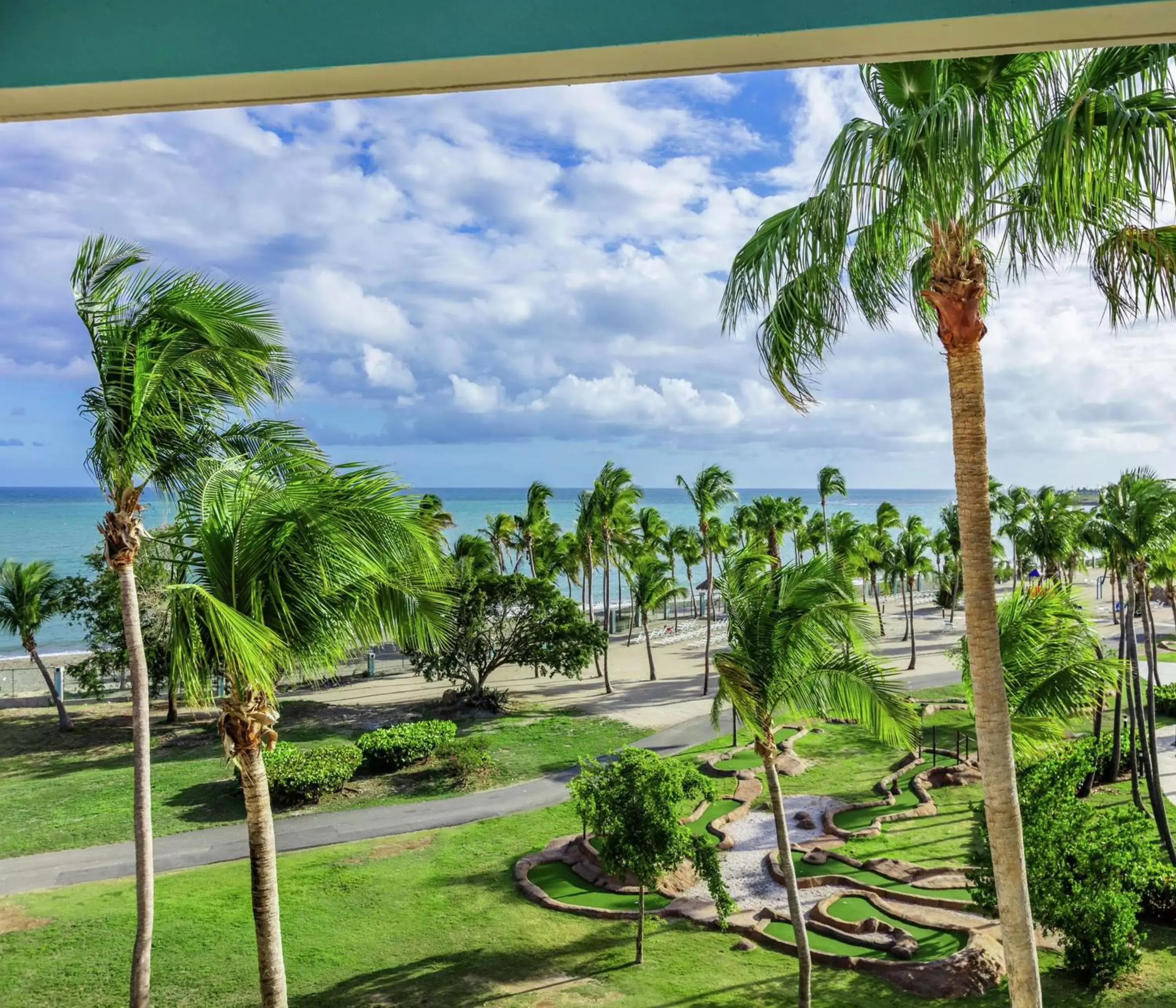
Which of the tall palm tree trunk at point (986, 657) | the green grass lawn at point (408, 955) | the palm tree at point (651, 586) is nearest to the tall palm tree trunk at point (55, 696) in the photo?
the green grass lawn at point (408, 955)

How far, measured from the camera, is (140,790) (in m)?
9.34

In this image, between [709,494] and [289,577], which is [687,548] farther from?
[289,577]

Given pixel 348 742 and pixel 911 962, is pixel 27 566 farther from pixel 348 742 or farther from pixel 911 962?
pixel 911 962

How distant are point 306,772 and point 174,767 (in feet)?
14.7

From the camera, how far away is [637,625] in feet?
146

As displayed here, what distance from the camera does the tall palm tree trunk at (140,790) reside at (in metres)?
9.05

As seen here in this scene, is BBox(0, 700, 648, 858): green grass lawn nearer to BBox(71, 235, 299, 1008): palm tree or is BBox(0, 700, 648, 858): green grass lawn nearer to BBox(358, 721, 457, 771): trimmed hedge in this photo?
BBox(358, 721, 457, 771): trimmed hedge

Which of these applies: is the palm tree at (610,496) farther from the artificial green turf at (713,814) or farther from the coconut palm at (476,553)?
the artificial green turf at (713,814)

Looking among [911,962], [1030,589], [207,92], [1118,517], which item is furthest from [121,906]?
[1118,517]

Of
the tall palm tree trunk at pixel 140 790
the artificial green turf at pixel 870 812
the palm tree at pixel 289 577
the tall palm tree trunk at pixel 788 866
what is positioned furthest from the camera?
the artificial green turf at pixel 870 812

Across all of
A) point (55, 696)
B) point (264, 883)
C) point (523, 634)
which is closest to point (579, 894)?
point (264, 883)

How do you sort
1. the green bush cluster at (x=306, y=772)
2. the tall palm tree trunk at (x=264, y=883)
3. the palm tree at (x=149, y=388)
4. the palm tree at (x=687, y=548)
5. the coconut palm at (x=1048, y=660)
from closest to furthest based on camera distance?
the tall palm tree trunk at (x=264, y=883) < the palm tree at (x=149, y=388) < the coconut palm at (x=1048, y=660) < the green bush cluster at (x=306, y=772) < the palm tree at (x=687, y=548)

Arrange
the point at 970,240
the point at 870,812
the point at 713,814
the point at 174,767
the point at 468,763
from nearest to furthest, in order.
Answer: the point at 970,240
the point at 870,812
the point at 713,814
the point at 468,763
the point at 174,767

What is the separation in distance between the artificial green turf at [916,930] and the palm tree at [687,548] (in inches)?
1066
